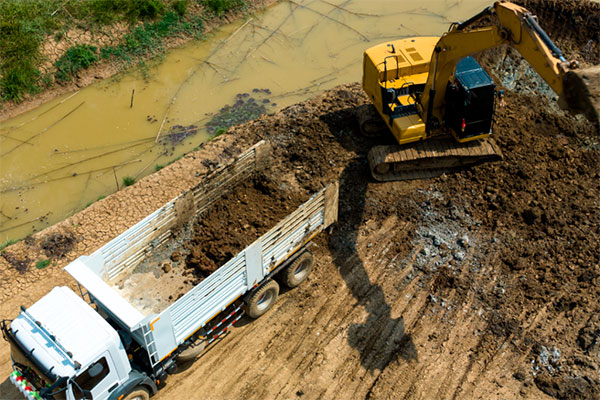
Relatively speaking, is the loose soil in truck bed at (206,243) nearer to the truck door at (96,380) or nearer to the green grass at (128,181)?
the truck door at (96,380)

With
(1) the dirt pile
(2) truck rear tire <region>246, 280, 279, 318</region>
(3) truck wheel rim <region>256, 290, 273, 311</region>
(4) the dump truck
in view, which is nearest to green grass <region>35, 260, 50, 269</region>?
(4) the dump truck

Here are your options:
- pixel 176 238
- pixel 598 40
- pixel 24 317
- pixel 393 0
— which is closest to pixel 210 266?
pixel 176 238

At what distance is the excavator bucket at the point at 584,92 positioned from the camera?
8.09 meters

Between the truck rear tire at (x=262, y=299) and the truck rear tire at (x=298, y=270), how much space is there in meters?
0.34

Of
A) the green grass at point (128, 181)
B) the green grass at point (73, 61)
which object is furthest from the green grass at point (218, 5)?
the green grass at point (128, 181)

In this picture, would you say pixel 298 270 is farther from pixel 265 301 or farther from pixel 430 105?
pixel 430 105

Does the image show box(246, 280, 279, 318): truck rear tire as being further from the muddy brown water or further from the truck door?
the muddy brown water

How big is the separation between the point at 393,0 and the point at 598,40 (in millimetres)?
8302

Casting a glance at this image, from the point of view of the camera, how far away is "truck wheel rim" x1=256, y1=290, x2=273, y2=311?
33.6 ft

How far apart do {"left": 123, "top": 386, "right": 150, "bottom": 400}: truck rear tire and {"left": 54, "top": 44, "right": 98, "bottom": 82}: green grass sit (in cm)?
1264

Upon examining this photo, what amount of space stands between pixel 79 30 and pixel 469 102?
13.5 meters

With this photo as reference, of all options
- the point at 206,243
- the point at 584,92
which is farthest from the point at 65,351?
the point at 584,92

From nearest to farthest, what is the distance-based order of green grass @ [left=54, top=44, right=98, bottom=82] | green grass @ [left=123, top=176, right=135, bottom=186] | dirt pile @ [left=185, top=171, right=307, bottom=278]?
dirt pile @ [left=185, top=171, right=307, bottom=278]
green grass @ [left=123, top=176, right=135, bottom=186]
green grass @ [left=54, top=44, right=98, bottom=82]

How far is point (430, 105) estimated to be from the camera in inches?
491
